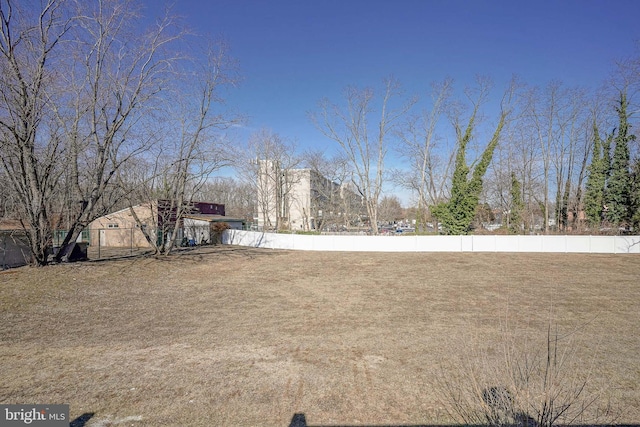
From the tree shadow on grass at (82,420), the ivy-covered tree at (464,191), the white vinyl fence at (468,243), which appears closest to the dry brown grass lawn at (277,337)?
the tree shadow on grass at (82,420)

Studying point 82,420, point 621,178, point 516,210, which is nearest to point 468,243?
point 516,210

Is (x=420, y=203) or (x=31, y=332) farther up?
(x=420, y=203)

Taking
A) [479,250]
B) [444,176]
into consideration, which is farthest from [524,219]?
[479,250]

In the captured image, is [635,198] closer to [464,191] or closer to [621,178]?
[621,178]

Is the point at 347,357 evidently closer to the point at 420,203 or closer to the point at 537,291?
the point at 537,291

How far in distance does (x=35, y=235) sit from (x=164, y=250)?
23.5 feet

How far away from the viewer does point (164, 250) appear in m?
19.0

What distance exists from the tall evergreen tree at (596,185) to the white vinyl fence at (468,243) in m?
8.59

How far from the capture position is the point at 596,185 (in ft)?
92.1

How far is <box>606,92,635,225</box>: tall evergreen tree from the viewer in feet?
84.6

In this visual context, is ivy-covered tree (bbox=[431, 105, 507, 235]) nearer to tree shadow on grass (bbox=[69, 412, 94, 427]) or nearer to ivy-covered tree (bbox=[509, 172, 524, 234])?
ivy-covered tree (bbox=[509, 172, 524, 234])

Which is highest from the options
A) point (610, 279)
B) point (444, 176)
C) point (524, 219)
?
point (444, 176)

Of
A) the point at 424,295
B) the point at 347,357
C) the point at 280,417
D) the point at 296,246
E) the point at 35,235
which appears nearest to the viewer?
the point at 280,417

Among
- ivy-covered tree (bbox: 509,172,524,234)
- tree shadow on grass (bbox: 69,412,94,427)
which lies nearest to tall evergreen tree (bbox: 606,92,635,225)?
ivy-covered tree (bbox: 509,172,524,234)
